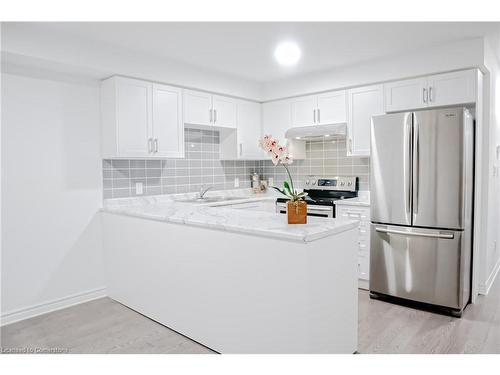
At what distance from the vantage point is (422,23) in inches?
116

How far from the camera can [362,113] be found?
405 cm

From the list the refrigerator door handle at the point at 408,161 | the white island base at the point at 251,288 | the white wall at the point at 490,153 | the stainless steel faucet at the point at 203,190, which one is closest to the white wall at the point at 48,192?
the white island base at the point at 251,288

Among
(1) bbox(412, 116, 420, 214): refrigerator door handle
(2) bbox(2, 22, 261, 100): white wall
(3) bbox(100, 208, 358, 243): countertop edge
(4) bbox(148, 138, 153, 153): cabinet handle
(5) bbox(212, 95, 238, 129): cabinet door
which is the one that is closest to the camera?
(3) bbox(100, 208, 358, 243): countertop edge

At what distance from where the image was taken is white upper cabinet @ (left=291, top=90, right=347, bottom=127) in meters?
4.24

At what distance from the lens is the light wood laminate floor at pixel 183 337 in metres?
2.63

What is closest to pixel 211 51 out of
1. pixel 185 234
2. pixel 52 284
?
pixel 185 234

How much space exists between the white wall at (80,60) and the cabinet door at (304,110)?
3.75ft

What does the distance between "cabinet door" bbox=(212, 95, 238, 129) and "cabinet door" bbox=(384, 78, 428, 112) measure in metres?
1.78

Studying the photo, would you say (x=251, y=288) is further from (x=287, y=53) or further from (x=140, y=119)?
(x=287, y=53)

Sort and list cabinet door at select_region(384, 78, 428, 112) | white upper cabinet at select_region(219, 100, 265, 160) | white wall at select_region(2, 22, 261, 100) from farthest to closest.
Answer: white upper cabinet at select_region(219, 100, 265, 160), cabinet door at select_region(384, 78, 428, 112), white wall at select_region(2, 22, 261, 100)

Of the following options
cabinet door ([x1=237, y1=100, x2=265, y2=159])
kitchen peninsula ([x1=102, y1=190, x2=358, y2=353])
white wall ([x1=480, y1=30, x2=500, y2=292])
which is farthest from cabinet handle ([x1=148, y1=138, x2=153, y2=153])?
white wall ([x1=480, y1=30, x2=500, y2=292])

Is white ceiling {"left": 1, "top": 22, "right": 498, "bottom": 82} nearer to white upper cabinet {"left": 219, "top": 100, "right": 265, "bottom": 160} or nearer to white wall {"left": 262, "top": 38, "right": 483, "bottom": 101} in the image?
white wall {"left": 262, "top": 38, "right": 483, "bottom": 101}
